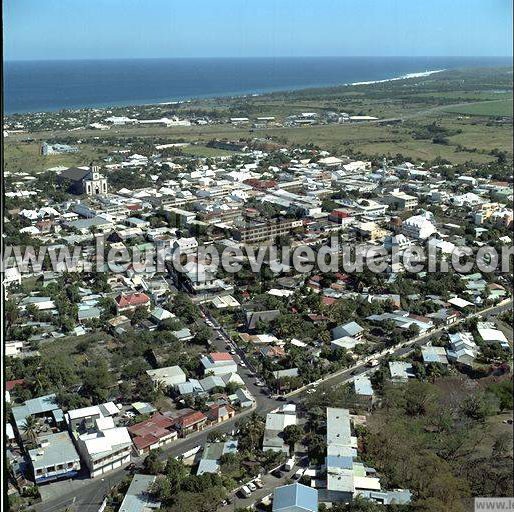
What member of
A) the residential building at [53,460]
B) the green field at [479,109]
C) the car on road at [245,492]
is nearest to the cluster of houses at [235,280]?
the residential building at [53,460]

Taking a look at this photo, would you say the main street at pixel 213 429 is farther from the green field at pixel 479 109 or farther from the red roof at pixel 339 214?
the green field at pixel 479 109

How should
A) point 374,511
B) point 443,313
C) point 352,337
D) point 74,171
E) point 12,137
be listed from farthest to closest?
point 12,137 → point 74,171 → point 443,313 → point 352,337 → point 374,511

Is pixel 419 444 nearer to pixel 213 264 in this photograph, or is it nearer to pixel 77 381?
pixel 77 381

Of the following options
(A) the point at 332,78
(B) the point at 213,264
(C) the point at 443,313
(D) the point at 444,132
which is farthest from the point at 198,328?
(A) the point at 332,78

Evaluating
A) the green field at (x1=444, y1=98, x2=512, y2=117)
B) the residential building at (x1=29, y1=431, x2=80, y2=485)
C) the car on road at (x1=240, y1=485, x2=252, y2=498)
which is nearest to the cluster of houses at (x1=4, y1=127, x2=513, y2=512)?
the residential building at (x1=29, y1=431, x2=80, y2=485)

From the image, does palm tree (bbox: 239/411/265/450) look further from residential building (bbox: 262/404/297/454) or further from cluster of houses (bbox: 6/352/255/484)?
cluster of houses (bbox: 6/352/255/484)

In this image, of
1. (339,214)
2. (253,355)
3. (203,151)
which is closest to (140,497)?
(253,355)
